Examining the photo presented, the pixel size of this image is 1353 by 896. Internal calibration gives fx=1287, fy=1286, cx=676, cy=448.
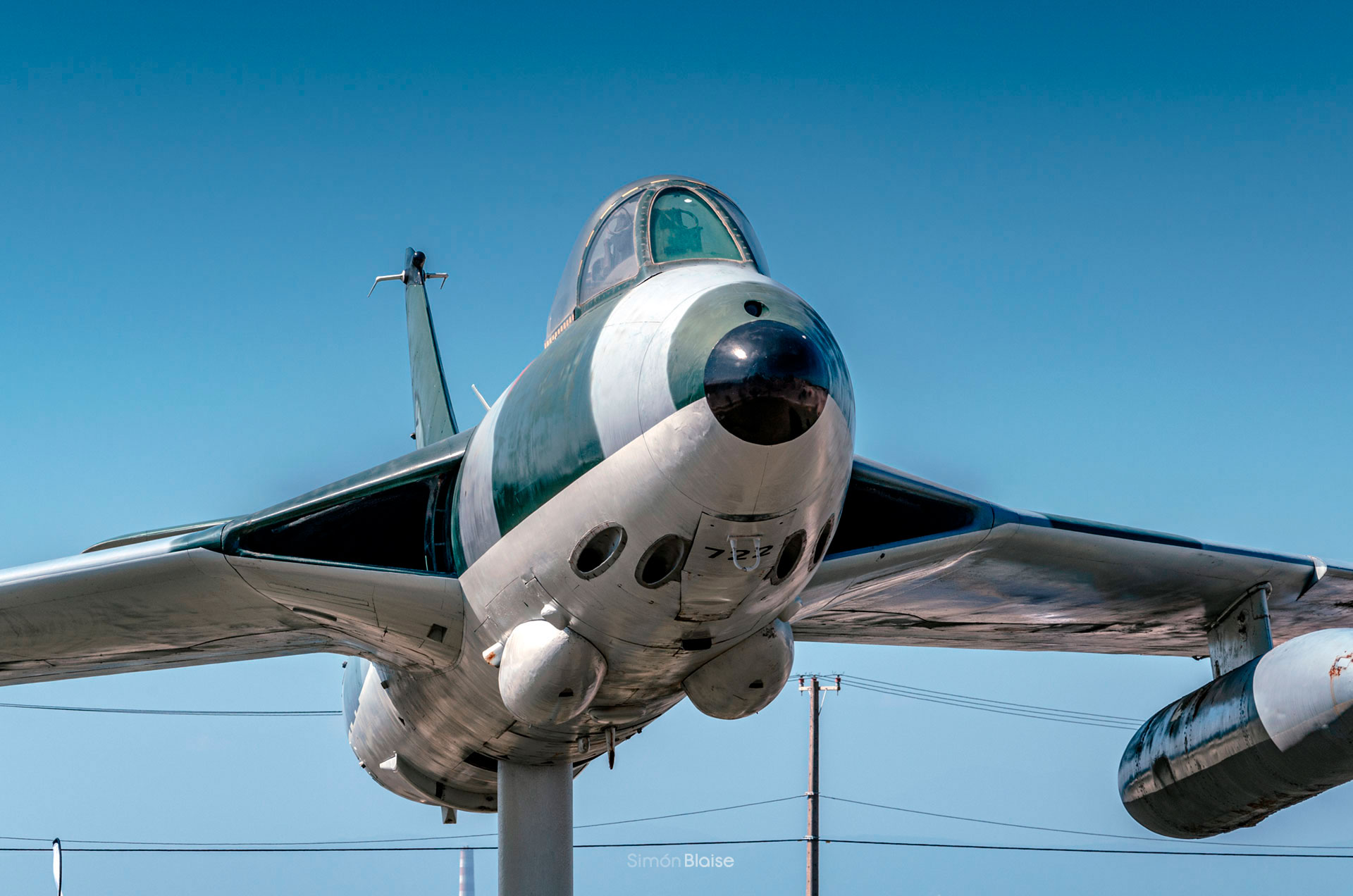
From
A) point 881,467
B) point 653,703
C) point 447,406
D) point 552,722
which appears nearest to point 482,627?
point 552,722

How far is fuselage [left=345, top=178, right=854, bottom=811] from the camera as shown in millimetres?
5812

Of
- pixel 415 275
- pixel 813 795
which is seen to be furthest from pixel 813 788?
pixel 415 275

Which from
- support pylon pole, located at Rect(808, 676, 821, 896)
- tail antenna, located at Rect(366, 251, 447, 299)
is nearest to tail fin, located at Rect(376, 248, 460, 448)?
tail antenna, located at Rect(366, 251, 447, 299)

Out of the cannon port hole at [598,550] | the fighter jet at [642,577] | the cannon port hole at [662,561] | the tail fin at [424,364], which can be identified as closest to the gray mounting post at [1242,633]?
the fighter jet at [642,577]

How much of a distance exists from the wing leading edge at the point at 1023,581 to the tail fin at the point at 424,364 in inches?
223

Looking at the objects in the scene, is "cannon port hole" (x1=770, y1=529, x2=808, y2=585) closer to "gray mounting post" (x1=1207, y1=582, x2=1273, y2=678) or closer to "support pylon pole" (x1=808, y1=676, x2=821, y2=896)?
"gray mounting post" (x1=1207, y1=582, x2=1273, y2=678)

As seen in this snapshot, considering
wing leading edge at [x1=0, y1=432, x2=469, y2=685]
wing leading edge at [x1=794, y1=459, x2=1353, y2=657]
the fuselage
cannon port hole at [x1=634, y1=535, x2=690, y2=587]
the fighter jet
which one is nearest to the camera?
the fuselage

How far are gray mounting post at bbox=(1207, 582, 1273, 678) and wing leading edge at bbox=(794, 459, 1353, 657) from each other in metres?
0.09

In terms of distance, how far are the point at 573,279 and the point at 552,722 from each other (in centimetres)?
261

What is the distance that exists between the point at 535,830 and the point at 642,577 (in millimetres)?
3732

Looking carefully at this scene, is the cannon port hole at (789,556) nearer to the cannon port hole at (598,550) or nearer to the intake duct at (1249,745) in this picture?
the cannon port hole at (598,550)

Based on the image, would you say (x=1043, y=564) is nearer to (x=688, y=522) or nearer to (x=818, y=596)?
(x=818, y=596)

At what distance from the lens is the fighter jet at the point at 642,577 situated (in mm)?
6082

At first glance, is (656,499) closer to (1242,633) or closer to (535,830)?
(535,830)
